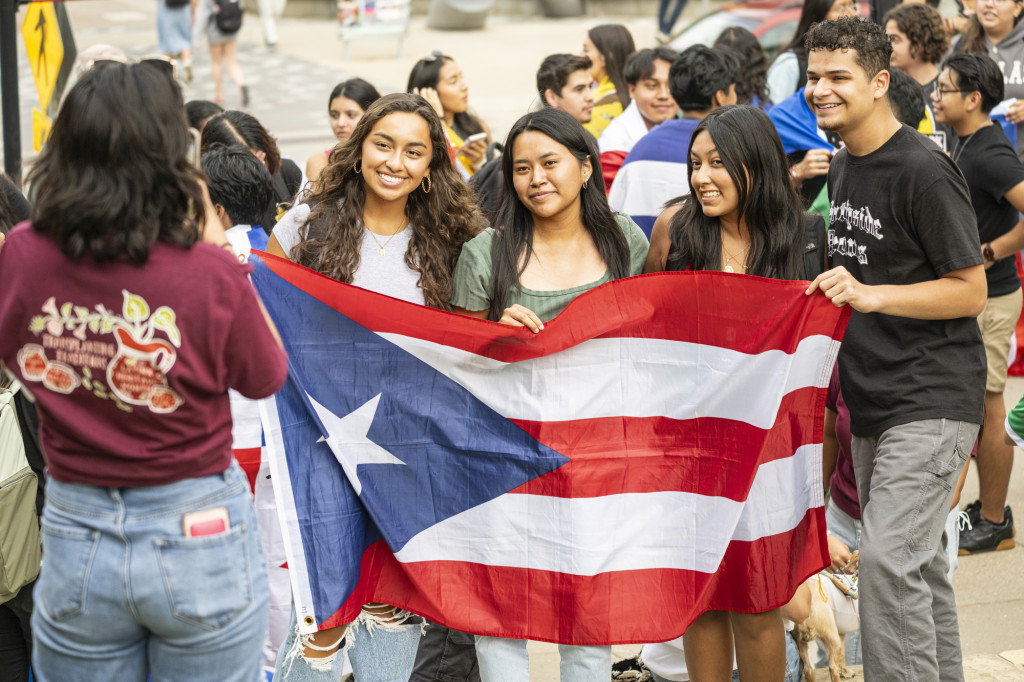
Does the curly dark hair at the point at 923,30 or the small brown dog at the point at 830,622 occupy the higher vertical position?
the curly dark hair at the point at 923,30

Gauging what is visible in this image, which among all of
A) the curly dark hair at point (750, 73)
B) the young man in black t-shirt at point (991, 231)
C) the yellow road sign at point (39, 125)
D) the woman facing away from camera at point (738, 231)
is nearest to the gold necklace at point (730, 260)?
the woman facing away from camera at point (738, 231)

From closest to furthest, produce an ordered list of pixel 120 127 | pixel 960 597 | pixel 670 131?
pixel 120 127 → pixel 960 597 → pixel 670 131

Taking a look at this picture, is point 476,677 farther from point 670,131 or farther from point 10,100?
point 10,100

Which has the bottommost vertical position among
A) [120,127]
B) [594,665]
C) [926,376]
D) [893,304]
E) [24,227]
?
[594,665]

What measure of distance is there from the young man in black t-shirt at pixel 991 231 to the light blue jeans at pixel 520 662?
2.56m

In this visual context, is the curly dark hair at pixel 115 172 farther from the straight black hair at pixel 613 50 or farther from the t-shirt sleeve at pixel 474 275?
the straight black hair at pixel 613 50

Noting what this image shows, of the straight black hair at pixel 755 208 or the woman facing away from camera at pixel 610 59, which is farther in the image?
the woman facing away from camera at pixel 610 59

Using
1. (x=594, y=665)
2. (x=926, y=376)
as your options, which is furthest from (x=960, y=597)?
(x=594, y=665)

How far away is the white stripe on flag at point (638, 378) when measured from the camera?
345 centimetres

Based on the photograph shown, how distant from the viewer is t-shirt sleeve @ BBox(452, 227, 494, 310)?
3549 millimetres

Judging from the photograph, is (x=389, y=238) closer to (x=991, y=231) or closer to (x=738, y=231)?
(x=738, y=231)

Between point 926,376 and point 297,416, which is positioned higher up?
point 926,376

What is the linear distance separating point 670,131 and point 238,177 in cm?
237

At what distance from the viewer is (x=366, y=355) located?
11.3 ft
